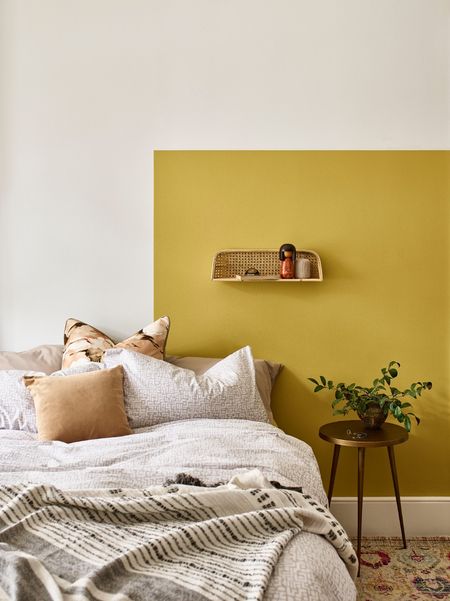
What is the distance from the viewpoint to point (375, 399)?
10.5ft

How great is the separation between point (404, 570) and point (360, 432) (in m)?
0.65

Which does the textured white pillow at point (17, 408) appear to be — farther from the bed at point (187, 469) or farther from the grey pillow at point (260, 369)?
the grey pillow at point (260, 369)

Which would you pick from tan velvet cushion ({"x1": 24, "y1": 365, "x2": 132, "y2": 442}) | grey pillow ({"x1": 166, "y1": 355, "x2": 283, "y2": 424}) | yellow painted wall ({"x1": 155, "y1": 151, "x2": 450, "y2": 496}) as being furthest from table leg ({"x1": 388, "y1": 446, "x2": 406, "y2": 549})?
tan velvet cushion ({"x1": 24, "y1": 365, "x2": 132, "y2": 442})

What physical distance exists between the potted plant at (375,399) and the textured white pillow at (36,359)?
50.2 inches

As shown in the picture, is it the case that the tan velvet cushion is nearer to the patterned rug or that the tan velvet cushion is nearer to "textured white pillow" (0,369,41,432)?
"textured white pillow" (0,369,41,432)

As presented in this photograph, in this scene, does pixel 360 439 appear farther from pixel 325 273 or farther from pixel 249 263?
pixel 249 263

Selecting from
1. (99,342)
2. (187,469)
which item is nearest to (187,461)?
(187,469)

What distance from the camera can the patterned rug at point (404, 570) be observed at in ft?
9.12

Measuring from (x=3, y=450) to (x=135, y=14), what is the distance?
2302mm

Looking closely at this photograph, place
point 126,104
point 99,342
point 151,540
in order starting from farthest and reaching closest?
point 126,104
point 99,342
point 151,540

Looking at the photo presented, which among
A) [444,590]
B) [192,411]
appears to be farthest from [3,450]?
[444,590]

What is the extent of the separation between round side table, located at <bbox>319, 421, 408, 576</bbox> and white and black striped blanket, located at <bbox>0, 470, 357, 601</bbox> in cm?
125

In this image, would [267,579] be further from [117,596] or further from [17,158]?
[17,158]

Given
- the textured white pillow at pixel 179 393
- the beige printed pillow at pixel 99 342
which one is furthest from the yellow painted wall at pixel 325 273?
the textured white pillow at pixel 179 393
